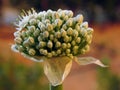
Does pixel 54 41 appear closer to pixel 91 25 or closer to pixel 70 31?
pixel 70 31

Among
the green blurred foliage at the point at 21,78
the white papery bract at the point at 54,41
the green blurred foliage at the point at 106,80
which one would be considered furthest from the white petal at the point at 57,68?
the green blurred foliage at the point at 106,80

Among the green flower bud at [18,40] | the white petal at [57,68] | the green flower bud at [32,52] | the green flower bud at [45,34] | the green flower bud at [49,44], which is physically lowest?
the white petal at [57,68]

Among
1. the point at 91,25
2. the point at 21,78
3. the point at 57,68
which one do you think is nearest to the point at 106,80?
the point at 21,78

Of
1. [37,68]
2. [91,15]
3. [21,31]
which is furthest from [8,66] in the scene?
[21,31]

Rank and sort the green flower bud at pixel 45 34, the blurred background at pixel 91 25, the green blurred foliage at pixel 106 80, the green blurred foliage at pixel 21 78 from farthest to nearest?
the blurred background at pixel 91 25 < the green blurred foliage at pixel 106 80 < the green blurred foliage at pixel 21 78 < the green flower bud at pixel 45 34

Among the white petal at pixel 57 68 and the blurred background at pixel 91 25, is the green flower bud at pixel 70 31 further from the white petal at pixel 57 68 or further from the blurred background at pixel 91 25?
the blurred background at pixel 91 25

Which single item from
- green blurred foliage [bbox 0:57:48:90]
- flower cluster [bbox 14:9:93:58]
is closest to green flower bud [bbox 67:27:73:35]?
flower cluster [bbox 14:9:93:58]

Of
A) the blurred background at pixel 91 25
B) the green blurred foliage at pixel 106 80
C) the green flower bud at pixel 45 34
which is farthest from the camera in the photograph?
the blurred background at pixel 91 25
